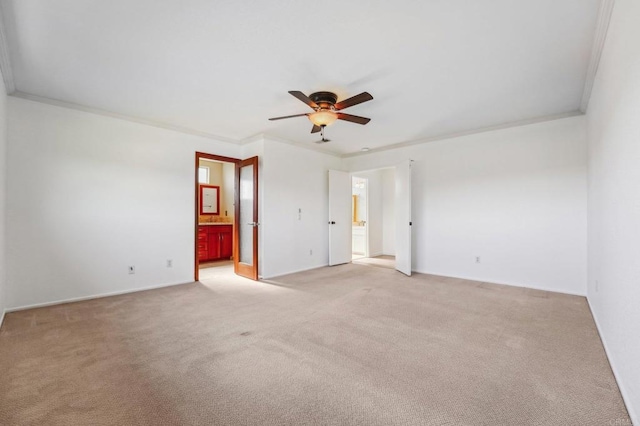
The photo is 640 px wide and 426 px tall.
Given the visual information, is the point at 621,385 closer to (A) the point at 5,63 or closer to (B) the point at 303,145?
(B) the point at 303,145

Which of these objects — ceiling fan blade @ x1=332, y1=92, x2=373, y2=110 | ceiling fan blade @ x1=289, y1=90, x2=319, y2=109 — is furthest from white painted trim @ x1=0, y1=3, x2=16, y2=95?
ceiling fan blade @ x1=332, y1=92, x2=373, y2=110

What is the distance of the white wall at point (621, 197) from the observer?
1.53m

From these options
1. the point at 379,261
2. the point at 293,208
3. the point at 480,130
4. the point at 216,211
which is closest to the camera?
the point at 480,130

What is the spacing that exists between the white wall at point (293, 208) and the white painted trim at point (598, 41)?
418cm

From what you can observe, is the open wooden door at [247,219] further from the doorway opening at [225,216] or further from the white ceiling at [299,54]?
the white ceiling at [299,54]

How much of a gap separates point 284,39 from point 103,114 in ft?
10.0

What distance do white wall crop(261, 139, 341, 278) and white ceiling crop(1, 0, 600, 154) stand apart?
145 cm

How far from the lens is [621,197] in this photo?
73.9 inches

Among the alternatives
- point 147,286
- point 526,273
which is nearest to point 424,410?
point 526,273

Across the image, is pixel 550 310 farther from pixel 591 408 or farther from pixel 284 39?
pixel 284 39

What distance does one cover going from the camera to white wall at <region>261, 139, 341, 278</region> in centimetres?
511

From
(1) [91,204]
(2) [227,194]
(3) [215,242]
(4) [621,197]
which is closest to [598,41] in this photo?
(4) [621,197]

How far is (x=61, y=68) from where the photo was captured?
9.23 ft

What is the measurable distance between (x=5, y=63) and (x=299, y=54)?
2723mm
